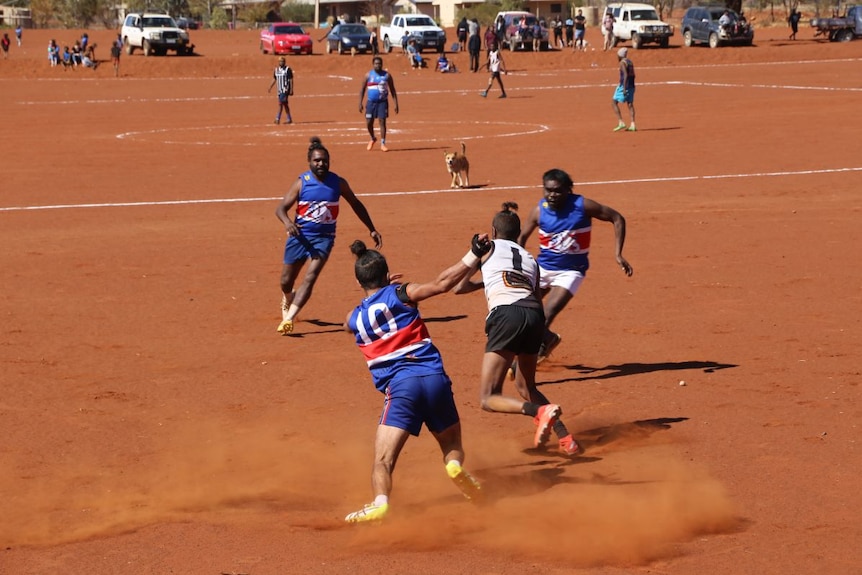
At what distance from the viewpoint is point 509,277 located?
850 centimetres

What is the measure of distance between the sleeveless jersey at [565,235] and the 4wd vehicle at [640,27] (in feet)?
174

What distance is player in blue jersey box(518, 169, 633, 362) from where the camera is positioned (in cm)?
1020

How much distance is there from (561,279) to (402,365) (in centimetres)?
325

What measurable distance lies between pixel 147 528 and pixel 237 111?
116ft

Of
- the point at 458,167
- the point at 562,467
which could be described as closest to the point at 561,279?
→ the point at 562,467

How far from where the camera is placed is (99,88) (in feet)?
175

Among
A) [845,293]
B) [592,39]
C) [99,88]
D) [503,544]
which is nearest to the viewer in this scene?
[503,544]

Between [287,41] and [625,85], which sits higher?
[287,41]

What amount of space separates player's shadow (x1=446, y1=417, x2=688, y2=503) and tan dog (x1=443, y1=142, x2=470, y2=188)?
12.9 meters

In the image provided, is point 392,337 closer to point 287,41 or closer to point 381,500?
point 381,500

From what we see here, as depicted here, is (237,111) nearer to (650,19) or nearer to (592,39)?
(650,19)

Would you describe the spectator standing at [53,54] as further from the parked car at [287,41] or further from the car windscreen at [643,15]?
the car windscreen at [643,15]

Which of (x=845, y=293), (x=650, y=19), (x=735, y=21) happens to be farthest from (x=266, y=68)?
(x=845, y=293)

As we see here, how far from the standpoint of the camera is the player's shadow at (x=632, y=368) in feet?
35.8
